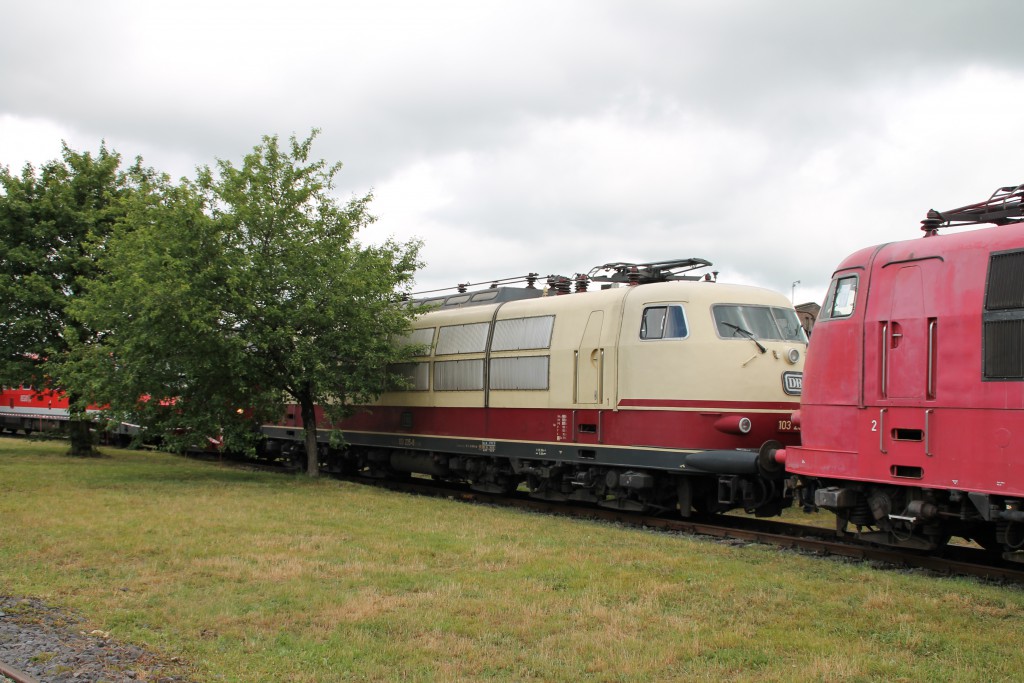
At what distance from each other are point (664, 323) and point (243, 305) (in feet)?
25.3

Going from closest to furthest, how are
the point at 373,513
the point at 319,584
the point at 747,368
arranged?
1. the point at 319,584
2. the point at 747,368
3. the point at 373,513

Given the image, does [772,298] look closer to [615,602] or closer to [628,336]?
[628,336]

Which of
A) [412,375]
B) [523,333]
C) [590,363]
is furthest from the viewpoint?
[412,375]

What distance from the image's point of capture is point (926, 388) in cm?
963

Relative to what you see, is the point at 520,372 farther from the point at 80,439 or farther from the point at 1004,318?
the point at 80,439

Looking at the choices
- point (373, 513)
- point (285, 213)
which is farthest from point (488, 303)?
point (373, 513)

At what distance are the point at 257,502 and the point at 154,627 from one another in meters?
7.61

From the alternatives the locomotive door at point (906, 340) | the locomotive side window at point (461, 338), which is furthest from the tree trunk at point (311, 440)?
the locomotive door at point (906, 340)

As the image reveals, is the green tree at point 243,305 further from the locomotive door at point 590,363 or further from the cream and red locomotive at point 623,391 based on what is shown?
the locomotive door at point 590,363

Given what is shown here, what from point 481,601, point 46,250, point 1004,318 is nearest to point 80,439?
point 46,250

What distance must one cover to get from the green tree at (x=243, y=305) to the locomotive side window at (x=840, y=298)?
898 cm

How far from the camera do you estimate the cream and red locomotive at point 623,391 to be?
1328cm

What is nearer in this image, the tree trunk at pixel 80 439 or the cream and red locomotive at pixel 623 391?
the cream and red locomotive at pixel 623 391

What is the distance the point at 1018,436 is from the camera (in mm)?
8750
